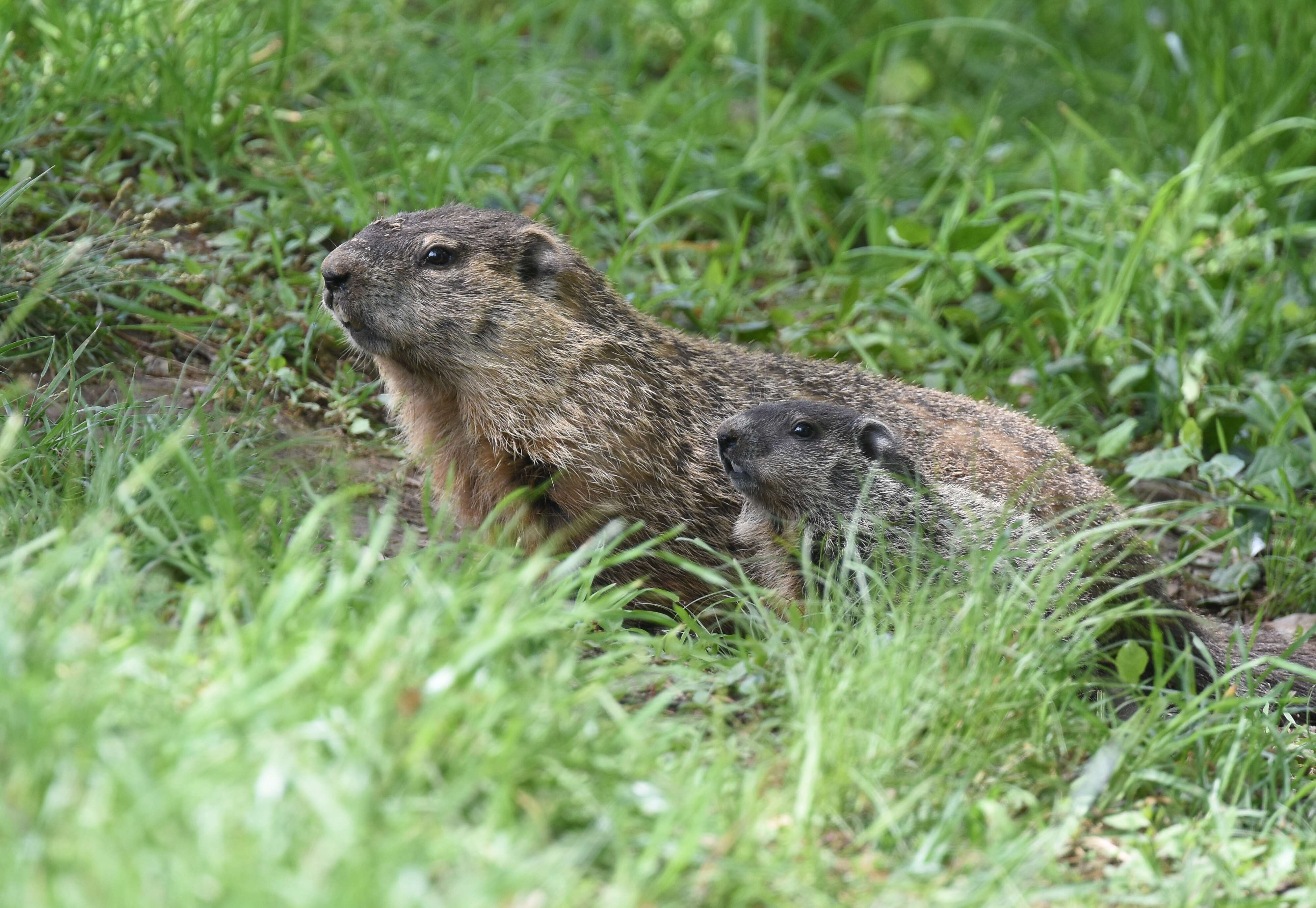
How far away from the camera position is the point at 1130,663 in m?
4.03

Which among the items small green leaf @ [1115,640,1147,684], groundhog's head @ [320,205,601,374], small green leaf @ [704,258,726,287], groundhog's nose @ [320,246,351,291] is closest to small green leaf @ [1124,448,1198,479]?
small green leaf @ [1115,640,1147,684]

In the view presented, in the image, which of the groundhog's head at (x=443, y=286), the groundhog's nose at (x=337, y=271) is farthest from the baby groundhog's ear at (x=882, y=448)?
the groundhog's nose at (x=337, y=271)

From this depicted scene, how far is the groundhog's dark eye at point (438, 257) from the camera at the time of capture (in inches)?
192

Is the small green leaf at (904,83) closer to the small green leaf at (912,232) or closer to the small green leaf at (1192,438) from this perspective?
the small green leaf at (912,232)

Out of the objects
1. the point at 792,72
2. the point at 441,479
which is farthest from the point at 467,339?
the point at 792,72

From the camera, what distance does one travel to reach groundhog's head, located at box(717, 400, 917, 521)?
4.80m

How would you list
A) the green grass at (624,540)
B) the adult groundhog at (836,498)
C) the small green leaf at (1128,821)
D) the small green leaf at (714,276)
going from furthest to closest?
the small green leaf at (714,276) < the adult groundhog at (836,498) < the small green leaf at (1128,821) < the green grass at (624,540)

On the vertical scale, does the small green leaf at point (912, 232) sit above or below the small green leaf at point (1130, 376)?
above

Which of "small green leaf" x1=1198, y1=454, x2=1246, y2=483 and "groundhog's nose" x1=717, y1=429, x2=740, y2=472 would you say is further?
"small green leaf" x1=1198, y1=454, x2=1246, y2=483

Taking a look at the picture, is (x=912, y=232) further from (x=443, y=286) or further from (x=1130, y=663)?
(x=1130, y=663)

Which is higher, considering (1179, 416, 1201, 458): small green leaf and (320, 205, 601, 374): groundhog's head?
(320, 205, 601, 374): groundhog's head

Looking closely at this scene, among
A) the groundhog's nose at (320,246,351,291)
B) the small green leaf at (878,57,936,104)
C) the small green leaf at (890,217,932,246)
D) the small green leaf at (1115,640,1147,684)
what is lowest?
→ the small green leaf at (1115,640,1147,684)

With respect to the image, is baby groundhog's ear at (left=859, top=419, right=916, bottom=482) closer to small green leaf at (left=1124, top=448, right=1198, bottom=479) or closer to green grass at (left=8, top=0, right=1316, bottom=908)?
green grass at (left=8, top=0, right=1316, bottom=908)

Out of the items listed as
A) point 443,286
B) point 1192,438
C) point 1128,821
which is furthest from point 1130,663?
point 443,286
